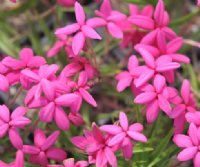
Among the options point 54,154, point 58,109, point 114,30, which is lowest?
point 54,154

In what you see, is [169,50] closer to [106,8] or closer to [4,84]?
[106,8]

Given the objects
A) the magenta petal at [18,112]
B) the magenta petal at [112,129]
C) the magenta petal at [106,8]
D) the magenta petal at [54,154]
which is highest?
the magenta petal at [106,8]

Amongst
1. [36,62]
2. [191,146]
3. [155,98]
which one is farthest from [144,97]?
[36,62]

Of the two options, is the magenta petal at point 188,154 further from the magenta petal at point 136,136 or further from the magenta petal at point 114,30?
the magenta petal at point 114,30

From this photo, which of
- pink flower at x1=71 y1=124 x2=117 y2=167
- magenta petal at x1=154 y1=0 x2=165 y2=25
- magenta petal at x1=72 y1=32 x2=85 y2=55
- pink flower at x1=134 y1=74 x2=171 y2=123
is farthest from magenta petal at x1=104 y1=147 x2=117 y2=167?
magenta petal at x1=154 y1=0 x2=165 y2=25

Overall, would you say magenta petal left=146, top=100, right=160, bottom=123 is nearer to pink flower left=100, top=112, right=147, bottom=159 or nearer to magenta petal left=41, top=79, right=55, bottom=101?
pink flower left=100, top=112, right=147, bottom=159

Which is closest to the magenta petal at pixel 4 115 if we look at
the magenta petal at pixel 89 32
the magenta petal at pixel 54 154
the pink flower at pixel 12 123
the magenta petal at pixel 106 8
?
the pink flower at pixel 12 123
